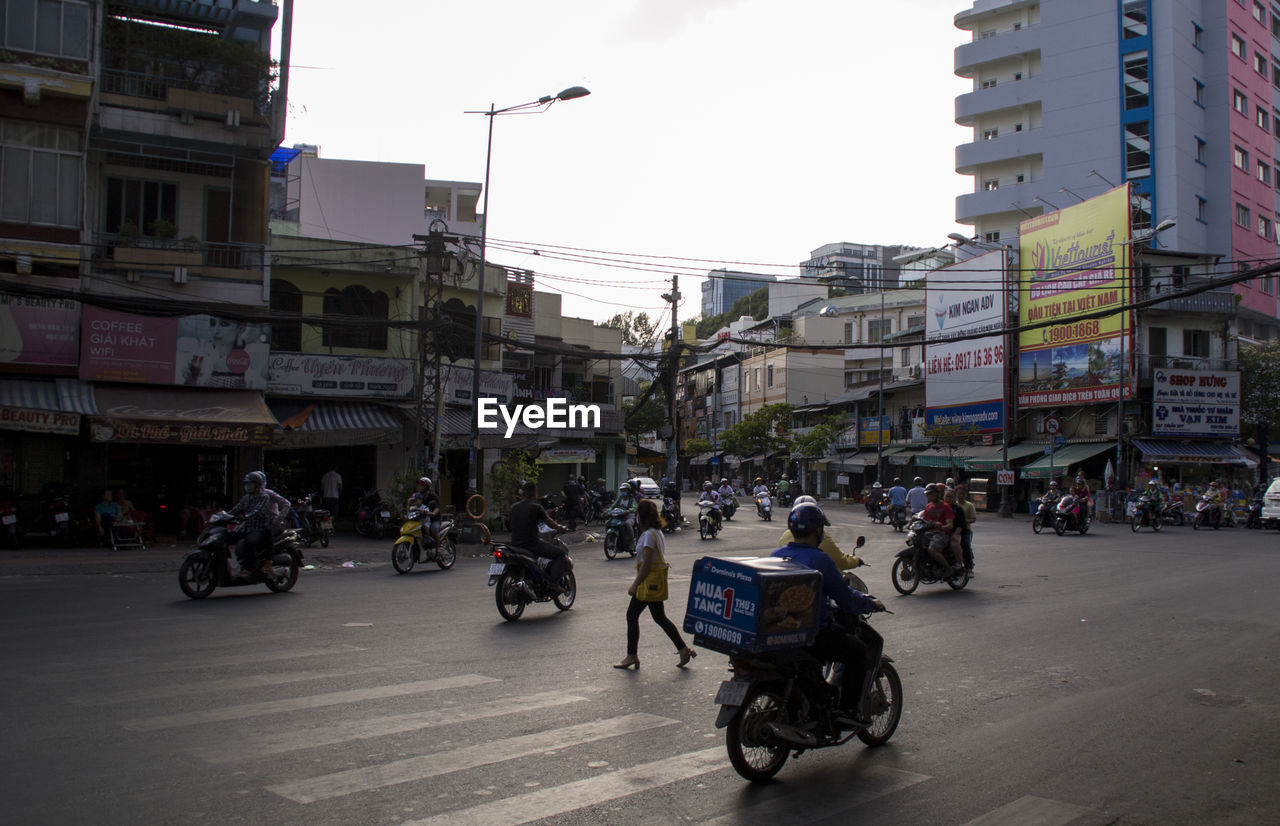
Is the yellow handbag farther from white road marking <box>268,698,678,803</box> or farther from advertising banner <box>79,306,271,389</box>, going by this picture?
advertising banner <box>79,306,271,389</box>

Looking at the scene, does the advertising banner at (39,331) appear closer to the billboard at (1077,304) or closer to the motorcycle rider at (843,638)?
the motorcycle rider at (843,638)

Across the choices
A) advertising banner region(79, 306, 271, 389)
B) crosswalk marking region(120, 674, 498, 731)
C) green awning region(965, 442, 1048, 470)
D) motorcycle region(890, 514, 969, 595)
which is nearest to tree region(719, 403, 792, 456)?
green awning region(965, 442, 1048, 470)

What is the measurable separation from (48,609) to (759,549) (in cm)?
1546

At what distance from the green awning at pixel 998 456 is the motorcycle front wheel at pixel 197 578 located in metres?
37.3

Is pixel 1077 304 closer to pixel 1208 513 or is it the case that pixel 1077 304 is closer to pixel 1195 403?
pixel 1195 403

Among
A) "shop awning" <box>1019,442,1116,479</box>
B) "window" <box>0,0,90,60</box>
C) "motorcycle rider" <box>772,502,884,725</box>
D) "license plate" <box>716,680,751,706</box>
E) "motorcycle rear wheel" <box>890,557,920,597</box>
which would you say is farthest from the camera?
"shop awning" <box>1019,442,1116,479</box>

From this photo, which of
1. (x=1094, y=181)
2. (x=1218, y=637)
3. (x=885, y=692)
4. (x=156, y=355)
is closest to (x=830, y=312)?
(x=1094, y=181)

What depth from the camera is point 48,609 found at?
474 inches

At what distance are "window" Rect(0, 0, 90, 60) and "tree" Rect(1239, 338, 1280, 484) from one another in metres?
44.1

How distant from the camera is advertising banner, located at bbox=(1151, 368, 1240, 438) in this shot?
3931 centimetres

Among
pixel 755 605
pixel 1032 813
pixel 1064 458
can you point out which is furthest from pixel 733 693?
pixel 1064 458

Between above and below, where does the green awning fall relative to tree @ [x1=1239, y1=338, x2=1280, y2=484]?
below

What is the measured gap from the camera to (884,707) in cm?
628

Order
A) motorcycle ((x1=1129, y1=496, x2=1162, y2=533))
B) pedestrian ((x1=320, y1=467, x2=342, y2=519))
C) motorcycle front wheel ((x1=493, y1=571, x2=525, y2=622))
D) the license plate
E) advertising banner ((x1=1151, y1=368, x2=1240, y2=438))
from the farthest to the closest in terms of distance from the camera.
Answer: advertising banner ((x1=1151, y1=368, x2=1240, y2=438)) < motorcycle ((x1=1129, y1=496, x2=1162, y2=533)) < pedestrian ((x1=320, y1=467, x2=342, y2=519)) < motorcycle front wheel ((x1=493, y1=571, x2=525, y2=622)) < the license plate
